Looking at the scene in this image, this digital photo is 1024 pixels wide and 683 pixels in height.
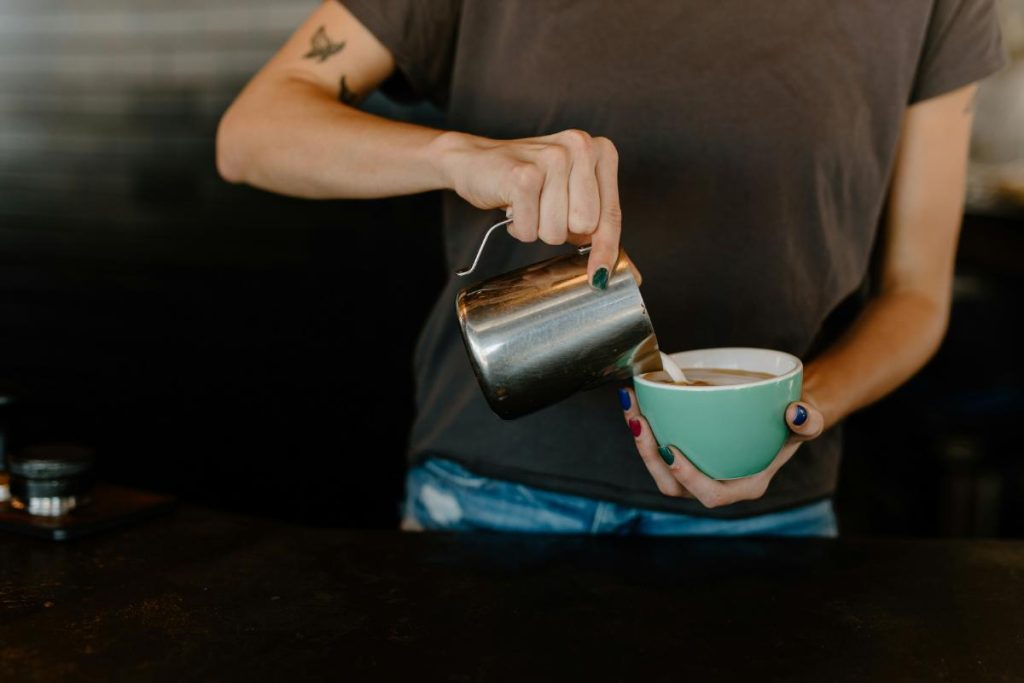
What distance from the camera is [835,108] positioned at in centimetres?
134

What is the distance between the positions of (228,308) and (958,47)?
1950 millimetres

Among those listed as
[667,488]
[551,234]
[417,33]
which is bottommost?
[667,488]

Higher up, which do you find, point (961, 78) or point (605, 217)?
point (961, 78)

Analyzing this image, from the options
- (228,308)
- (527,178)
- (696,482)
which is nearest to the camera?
(527,178)

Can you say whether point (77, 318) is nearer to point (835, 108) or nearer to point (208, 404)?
point (208, 404)

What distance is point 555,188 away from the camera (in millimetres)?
979

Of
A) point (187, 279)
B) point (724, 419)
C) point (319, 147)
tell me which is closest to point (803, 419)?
point (724, 419)

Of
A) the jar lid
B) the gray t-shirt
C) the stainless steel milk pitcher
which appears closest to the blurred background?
the gray t-shirt

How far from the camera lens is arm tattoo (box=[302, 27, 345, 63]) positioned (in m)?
1.35

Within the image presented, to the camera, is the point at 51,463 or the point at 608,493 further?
the point at 608,493

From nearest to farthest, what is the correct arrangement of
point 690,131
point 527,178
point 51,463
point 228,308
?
point 527,178, point 51,463, point 690,131, point 228,308

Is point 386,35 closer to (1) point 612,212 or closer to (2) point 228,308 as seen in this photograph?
(1) point 612,212

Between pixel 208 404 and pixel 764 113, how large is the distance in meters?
1.95

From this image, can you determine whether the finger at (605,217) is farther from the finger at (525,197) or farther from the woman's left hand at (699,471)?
the woman's left hand at (699,471)
